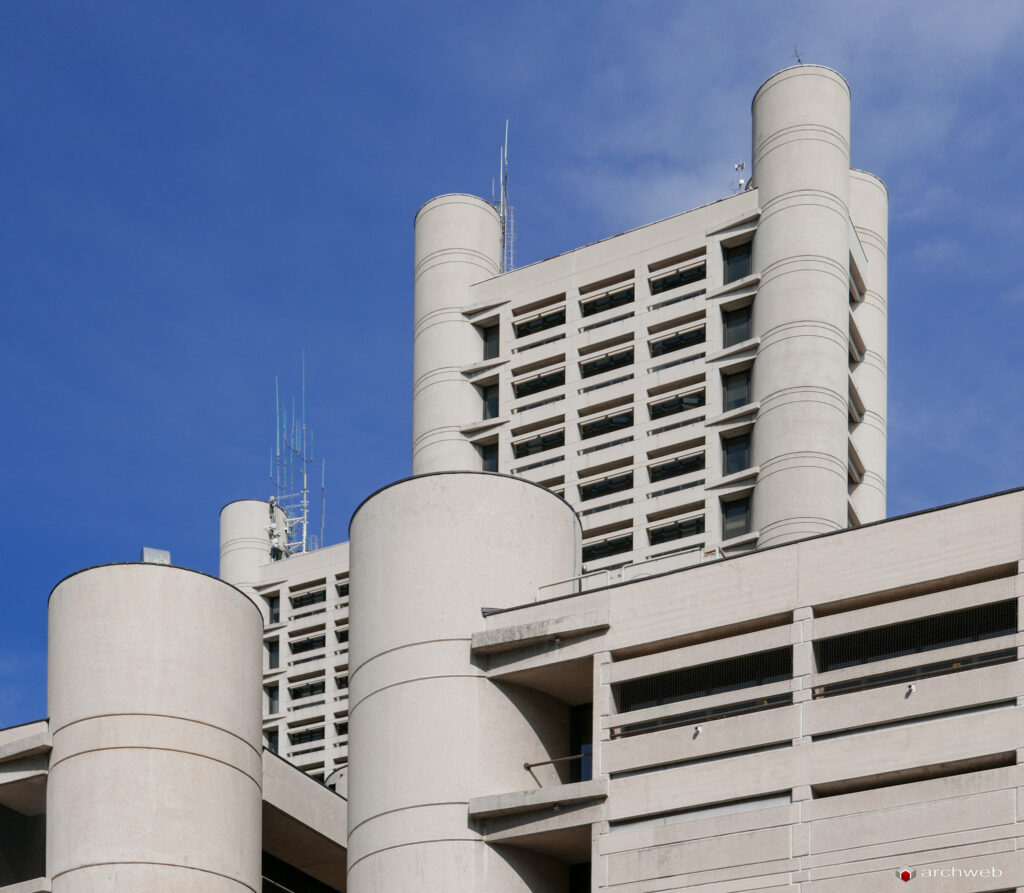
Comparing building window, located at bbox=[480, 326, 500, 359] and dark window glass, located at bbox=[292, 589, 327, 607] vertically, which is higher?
building window, located at bbox=[480, 326, 500, 359]

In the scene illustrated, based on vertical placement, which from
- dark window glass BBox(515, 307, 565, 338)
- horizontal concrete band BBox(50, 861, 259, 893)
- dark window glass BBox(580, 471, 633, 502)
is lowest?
horizontal concrete band BBox(50, 861, 259, 893)

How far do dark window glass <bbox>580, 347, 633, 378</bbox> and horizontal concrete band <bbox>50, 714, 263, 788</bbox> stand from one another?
32164 mm

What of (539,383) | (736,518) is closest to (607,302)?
(539,383)

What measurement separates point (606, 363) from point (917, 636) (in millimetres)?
38973

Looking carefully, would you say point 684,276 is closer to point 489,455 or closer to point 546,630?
point 489,455

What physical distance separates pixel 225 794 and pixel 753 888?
17.3 meters

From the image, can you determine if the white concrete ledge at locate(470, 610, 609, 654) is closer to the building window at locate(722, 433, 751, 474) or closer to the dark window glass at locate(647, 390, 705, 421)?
the building window at locate(722, 433, 751, 474)

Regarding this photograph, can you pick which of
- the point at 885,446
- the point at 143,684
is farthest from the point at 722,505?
the point at 143,684

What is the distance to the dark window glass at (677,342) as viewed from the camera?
90188mm

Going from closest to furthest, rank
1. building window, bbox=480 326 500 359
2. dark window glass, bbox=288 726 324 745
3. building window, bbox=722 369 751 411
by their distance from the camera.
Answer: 1. building window, bbox=722 369 751 411
2. building window, bbox=480 326 500 359
3. dark window glass, bbox=288 726 324 745

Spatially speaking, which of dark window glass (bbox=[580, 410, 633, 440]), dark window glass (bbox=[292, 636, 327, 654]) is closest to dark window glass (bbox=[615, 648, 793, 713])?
dark window glass (bbox=[580, 410, 633, 440])

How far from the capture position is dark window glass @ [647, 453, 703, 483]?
8800 cm

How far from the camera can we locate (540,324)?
3755 inches

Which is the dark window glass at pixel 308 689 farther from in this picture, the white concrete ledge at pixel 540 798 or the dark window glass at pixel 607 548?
the white concrete ledge at pixel 540 798
